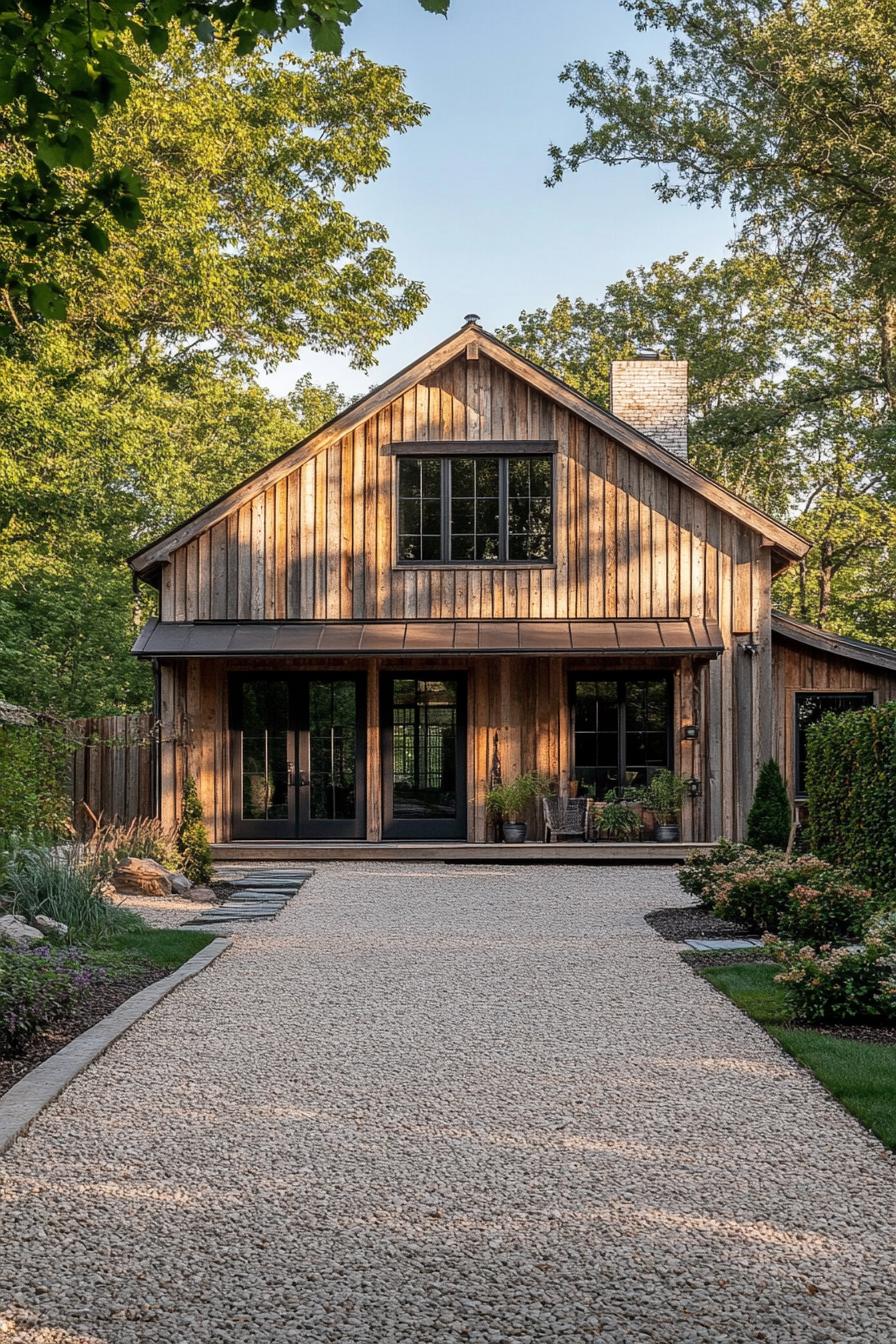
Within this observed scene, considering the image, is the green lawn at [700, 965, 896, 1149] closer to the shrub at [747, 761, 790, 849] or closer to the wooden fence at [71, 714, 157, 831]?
the shrub at [747, 761, 790, 849]

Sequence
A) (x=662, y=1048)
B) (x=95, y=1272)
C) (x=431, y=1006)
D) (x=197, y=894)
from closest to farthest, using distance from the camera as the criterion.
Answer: (x=95, y=1272) → (x=662, y=1048) → (x=431, y=1006) → (x=197, y=894)

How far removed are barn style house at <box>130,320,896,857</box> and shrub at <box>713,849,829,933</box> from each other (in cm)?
714

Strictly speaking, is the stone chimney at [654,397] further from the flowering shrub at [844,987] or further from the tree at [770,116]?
the flowering shrub at [844,987]

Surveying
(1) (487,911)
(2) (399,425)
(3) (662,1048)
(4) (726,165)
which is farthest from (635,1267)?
(4) (726,165)

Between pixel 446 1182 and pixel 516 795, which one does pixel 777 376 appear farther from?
pixel 446 1182

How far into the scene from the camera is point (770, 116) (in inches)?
803

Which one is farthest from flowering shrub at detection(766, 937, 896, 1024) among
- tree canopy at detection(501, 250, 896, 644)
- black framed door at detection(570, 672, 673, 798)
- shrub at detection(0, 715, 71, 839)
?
tree canopy at detection(501, 250, 896, 644)

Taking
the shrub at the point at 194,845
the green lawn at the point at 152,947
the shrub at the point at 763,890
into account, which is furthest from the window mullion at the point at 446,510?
the green lawn at the point at 152,947

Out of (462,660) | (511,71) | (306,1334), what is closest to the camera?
(306,1334)

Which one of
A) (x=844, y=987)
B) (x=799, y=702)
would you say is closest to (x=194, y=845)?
(x=844, y=987)

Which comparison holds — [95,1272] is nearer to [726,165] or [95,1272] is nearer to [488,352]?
[488,352]

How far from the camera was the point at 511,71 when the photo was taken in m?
14.3

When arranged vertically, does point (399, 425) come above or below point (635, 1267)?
above

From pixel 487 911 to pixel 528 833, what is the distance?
5.47 metres
